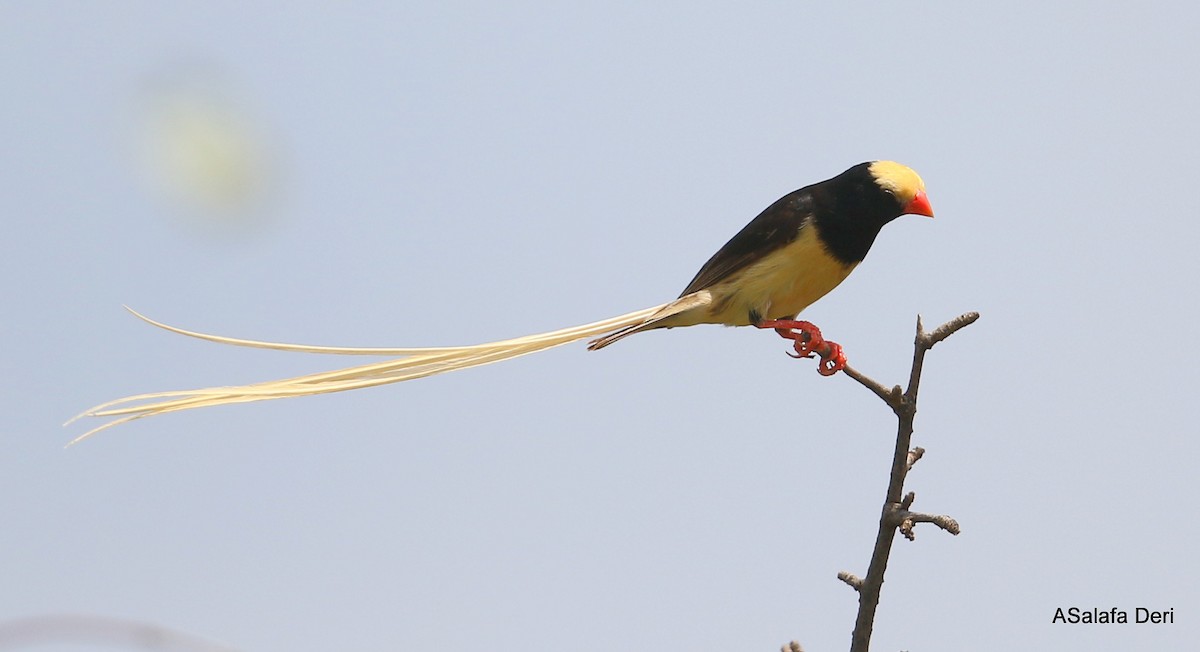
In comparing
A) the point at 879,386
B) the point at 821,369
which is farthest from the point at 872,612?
the point at 821,369

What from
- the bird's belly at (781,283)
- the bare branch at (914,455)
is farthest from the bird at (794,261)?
the bare branch at (914,455)

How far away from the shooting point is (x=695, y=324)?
3.16 metres

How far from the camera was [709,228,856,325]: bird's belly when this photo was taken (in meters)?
3.00

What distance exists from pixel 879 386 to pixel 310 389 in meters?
1.29

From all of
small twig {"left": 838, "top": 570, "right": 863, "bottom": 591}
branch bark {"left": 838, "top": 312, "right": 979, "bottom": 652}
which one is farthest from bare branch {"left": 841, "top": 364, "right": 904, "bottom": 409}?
small twig {"left": 838, "top": 570, "right": 863, "bottom": 591}

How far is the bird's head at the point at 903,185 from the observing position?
3082 millimetres

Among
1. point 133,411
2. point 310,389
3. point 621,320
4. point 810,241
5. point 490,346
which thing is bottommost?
point 133,411

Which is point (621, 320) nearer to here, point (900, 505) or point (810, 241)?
point (810, 241)

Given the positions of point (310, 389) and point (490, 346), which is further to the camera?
A: point (490, 346)

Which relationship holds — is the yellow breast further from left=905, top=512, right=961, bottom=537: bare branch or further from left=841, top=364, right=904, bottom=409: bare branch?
left=905, top=512, right=961, bottom=537: bare branch

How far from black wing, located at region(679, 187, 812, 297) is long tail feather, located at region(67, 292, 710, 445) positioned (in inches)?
13.5

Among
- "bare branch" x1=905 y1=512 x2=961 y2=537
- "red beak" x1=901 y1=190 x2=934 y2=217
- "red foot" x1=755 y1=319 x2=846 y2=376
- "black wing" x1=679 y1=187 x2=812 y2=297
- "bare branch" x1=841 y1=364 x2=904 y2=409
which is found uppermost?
"red beak" x1=901 y1=190 x2=934 y2=217

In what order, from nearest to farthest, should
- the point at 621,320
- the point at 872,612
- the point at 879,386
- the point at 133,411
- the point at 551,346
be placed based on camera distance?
the point at 133,411
the point at 872,612
the point at 879,386
the point at 551,346
the point at 621,320

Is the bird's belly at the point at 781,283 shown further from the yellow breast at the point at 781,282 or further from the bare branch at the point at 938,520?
the bare branch at the point at 938,520
